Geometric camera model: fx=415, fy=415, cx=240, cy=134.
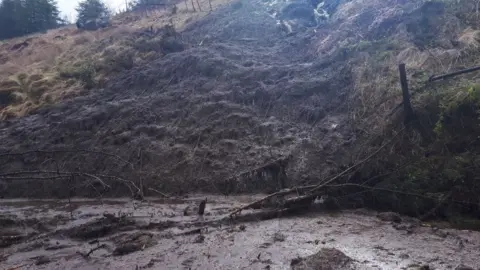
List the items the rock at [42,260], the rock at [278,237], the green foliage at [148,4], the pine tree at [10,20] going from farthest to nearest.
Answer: the pine tree at [10,20], the green foliage at [148,4], the rock at [278,237], the rock at [42,260]

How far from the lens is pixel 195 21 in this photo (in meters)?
22.9

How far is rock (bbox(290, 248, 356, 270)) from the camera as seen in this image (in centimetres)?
538

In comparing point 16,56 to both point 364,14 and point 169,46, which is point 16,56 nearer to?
point 169,46

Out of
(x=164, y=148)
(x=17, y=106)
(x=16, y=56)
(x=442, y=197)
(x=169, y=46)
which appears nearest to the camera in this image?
(x=442, y=197)

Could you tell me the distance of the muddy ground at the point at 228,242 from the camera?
570 cm

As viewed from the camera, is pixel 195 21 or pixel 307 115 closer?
pixel 307 115

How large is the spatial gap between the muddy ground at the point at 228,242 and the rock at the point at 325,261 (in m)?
0.01

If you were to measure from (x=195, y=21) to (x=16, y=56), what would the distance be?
1155cm

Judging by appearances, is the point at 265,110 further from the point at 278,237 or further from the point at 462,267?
the point at 462,267

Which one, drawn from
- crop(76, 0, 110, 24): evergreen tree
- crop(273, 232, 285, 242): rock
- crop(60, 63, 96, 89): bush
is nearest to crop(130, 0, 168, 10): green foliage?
crop(76, 0, 110, 24): evergreen tree

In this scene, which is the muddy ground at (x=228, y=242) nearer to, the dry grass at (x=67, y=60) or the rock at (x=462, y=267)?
the rock at (x=462, y=267)

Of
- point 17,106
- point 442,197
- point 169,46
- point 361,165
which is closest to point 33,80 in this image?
point 17,106

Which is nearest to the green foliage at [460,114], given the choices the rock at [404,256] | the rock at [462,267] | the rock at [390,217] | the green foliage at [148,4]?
the rock at [390,217]

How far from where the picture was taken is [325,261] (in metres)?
5.48
